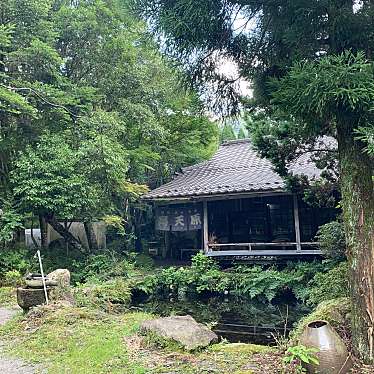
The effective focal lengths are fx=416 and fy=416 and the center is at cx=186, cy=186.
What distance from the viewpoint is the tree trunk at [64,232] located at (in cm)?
1325

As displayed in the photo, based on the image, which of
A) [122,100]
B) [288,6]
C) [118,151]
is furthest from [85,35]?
[288,6]

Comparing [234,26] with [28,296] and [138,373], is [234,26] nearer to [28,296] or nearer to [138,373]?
[138,373]

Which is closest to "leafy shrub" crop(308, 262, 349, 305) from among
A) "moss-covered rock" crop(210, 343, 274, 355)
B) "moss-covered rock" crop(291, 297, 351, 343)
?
"moss-covered rock" crop(291, 297, 351, 343)

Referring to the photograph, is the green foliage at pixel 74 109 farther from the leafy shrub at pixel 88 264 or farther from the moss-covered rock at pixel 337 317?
the moss-covered rock at pixel 337 317

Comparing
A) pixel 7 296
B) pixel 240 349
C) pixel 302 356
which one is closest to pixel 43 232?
pixel 7 296

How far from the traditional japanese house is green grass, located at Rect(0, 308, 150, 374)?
225 inches

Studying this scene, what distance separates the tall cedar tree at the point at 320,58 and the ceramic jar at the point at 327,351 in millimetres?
297

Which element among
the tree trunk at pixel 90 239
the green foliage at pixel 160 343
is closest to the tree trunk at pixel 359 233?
the green foliage at pixel 160 343

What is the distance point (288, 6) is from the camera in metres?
4.30

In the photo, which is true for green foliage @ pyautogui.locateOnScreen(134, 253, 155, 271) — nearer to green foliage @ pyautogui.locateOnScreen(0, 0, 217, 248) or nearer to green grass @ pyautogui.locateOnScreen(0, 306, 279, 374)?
green foliage @ pyautogui.locateOnScreen(0, 0, 217, 248)

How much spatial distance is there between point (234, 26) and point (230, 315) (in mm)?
6379

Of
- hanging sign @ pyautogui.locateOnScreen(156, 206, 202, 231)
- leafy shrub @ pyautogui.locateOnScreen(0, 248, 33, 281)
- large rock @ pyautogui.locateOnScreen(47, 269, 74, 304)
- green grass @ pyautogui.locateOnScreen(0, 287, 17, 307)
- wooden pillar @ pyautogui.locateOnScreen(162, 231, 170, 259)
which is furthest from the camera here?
wooden pillar @ pyautogui.locateOnScreen(162, 231, 170, 259)

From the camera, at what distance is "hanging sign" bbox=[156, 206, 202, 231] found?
1396 centimetres

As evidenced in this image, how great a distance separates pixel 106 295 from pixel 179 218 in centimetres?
511
